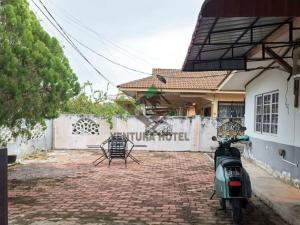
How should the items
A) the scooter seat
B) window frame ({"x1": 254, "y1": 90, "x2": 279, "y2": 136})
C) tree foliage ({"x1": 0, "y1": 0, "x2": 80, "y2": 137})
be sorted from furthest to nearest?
window frame ({"x1": 254, "y1": 90, "x2": 279, "y2": 136}) → tree foliage ({"x1": 0, "y1": 0, "x2": 80, "y2": 137}) → the scooter seat

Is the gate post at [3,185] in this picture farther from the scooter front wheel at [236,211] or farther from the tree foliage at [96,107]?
the tree foliage at [96,107]

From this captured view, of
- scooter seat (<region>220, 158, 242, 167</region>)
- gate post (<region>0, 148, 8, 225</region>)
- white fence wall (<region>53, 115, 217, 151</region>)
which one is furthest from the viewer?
white fence wall (<region>53, 115, 217, 151</region>)

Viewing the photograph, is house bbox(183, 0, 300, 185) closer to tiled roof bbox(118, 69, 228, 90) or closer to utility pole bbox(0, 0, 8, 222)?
utility pole bbox(0, 0, 8, 222)

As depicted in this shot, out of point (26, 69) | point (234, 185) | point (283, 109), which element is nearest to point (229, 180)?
point (234, 185)

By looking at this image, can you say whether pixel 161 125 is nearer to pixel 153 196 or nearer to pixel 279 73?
pixel 279 73

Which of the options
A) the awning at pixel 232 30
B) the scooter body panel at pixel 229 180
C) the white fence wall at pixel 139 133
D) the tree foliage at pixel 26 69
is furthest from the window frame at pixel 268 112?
the tree foliage at pixel 26 69

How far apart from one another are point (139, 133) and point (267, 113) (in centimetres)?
706

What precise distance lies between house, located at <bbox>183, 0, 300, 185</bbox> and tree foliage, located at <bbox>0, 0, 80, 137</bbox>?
2.96 m

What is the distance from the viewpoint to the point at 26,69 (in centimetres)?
809

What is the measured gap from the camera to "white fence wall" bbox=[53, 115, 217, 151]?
699 inches

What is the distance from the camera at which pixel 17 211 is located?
6.77 metres

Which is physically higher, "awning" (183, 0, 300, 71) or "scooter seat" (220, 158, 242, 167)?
"awning" (183, 0, 300, 71)

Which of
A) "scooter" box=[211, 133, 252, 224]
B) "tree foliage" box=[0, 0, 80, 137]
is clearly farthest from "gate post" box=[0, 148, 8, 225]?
"tree foliage" box=[0, 0, 80, 137]

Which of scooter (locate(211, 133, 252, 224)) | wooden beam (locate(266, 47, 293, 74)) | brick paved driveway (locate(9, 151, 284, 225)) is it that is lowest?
brick paved driveway (locate(9, 151, 284, 225))
